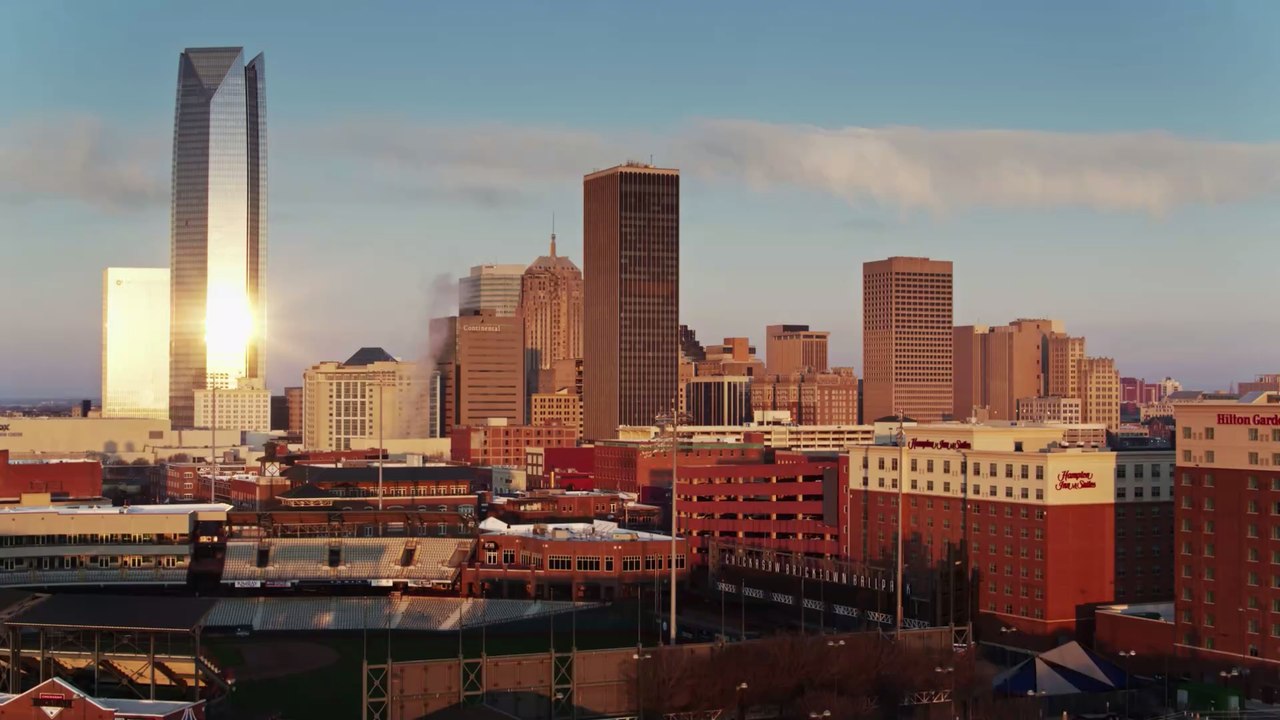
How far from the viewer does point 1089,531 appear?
8888cm

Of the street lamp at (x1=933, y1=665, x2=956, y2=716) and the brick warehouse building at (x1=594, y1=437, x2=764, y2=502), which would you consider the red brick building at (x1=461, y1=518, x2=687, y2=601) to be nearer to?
the brick warehouse building at (x1=594, y1=437, x2=764, y2=502)

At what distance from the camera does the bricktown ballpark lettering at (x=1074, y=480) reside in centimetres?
8762

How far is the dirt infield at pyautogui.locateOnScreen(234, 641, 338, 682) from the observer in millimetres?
82875

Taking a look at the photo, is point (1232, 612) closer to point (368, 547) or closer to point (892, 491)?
point (892, 491)

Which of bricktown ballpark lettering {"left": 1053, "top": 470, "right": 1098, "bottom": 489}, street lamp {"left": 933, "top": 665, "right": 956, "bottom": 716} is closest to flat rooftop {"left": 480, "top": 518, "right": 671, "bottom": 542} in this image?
bricktown ballpark lettering {"left": 1053, "top": 470, "right": 1098, "bottom": 489}

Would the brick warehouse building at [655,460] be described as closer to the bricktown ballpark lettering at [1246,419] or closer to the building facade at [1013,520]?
the building facade at [1013,520]

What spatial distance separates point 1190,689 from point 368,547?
194 feet

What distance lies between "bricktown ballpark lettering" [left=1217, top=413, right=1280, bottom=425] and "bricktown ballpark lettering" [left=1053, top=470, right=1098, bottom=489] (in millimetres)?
13327

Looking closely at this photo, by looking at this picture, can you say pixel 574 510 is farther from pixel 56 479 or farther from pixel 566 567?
pixel 56 479

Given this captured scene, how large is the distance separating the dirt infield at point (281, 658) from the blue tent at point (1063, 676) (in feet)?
120

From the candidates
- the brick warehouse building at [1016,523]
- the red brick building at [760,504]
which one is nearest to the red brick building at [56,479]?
the red brick building at [760,504]

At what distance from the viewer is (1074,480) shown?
88125mm

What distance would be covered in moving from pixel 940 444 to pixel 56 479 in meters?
91.0

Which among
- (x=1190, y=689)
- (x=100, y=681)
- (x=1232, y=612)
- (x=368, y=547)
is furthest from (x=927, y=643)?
(x=368, y=547)
